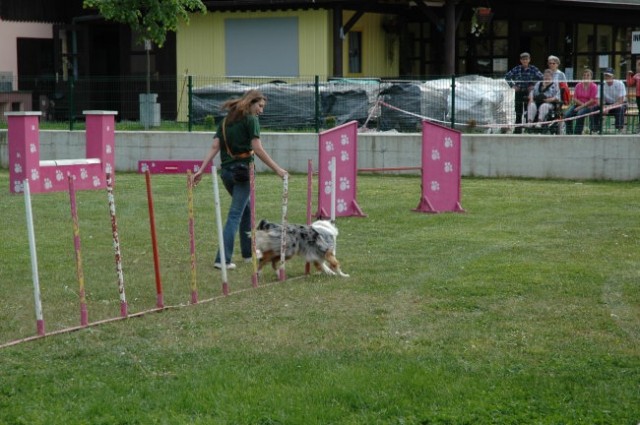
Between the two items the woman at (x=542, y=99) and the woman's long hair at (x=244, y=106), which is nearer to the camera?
the woman's long hair at (x=244, y=106)

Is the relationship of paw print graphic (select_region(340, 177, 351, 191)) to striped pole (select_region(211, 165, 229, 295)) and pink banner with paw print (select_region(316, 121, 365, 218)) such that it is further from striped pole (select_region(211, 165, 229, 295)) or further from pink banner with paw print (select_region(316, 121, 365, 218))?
striped pole (select_region(211, 165, 229, 295))

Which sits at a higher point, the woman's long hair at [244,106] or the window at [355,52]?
the window at [355,52]

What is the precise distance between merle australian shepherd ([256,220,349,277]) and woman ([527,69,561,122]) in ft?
36.6

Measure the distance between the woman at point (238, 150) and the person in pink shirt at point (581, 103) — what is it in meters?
11.1

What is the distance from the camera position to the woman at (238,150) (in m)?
10.8

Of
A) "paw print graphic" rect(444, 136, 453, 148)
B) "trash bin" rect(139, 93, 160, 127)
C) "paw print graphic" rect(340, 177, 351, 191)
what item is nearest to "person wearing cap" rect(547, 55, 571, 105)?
"paw print graphic" rect(444, 136, 453, 148)

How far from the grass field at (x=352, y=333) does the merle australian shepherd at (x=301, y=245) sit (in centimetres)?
20

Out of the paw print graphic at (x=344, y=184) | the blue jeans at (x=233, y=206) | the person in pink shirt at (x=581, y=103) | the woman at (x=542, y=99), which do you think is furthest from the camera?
the woman at (x=542, y=99)

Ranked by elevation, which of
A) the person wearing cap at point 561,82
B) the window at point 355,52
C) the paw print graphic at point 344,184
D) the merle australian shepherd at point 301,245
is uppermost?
the window at point 355,52

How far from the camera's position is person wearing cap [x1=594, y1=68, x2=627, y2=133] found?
798 inches

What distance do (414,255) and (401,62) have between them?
20562 millimetres

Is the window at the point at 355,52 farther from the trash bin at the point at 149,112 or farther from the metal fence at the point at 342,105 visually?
the trash bin at the point at 149,112

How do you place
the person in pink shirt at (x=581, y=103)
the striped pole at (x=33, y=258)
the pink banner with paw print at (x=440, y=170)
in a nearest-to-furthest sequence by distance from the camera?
1. the striped pole at (x=33, y=258)
2. the pink banner with paw print at (x=440, y=170)
3. the person in pink shirt at (x=581, y=103)

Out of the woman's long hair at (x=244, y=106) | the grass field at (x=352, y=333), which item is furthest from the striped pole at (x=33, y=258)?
the woman's long hair at (x=244, y=106)
